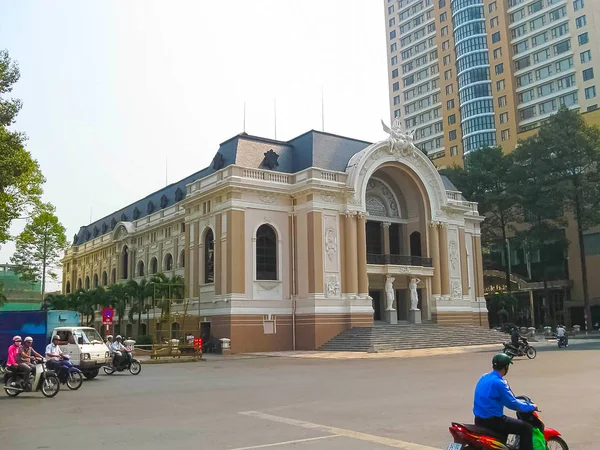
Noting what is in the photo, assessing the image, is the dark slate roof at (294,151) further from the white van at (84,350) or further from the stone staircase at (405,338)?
the white van at (84,350)

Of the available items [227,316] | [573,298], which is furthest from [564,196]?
[227,316]

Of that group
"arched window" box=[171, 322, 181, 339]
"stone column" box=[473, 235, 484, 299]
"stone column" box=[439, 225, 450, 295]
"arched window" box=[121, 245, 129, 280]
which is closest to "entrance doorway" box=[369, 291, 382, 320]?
"stone column" box=[439, 225, 450, 295]

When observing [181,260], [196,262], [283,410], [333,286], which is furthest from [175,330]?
[283,410]

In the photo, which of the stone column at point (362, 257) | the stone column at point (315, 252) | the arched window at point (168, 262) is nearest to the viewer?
the stone column at point (315, 252)

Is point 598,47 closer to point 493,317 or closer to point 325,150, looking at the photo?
point 493,317

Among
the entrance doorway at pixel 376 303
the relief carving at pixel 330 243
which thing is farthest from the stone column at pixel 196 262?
the entrance doorway at pixel 376 303

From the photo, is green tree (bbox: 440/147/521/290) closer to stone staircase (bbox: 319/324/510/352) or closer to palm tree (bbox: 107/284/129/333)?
stone staircase (bbox: 319/324/510/352)

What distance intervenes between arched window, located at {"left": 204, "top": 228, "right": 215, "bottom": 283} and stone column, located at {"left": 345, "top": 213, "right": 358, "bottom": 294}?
869 cm

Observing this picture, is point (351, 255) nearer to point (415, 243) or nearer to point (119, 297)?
point (415, 243)

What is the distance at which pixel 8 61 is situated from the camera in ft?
81.1

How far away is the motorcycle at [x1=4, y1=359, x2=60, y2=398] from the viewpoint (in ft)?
50.0

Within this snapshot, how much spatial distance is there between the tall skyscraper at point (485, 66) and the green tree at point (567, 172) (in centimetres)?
1510

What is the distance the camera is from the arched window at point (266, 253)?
37000 millimetres

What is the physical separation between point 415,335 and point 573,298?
28.4 meters
